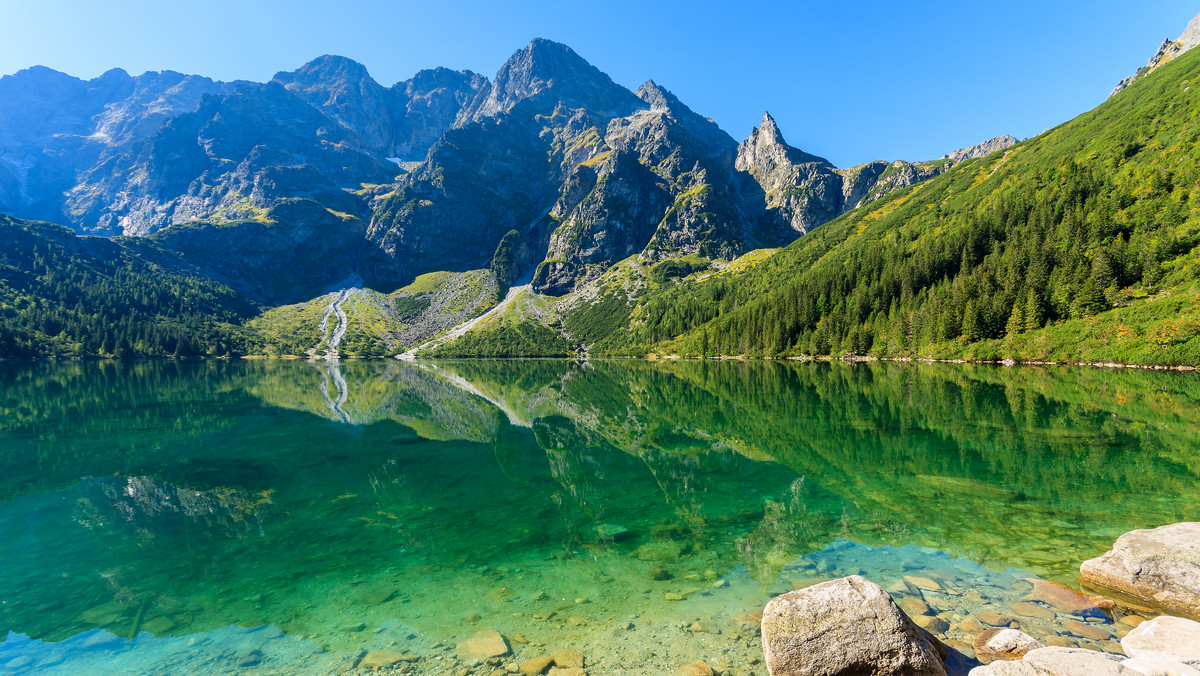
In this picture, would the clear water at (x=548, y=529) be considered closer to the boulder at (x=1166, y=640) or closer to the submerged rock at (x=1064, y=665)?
the boulder at (x=1166, y=640)

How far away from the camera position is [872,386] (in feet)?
188

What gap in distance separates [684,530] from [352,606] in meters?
10.5

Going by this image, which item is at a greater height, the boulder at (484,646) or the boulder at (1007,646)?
the boulder at (484,646)

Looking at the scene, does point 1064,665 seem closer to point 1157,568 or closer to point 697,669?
point 697,669

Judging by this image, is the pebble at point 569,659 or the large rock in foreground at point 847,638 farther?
the pebble at point 569,659

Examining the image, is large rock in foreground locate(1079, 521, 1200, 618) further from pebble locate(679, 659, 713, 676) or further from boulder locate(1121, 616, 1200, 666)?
pebble locate(679, 659, 713, 676)

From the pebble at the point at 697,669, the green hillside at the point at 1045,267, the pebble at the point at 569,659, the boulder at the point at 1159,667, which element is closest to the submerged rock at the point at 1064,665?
the boulder at the point at 1159,667

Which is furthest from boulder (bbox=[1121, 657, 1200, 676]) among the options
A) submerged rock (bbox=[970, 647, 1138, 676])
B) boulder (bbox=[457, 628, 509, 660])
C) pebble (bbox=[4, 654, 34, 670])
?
pebble (bbox=[4, 654, 34, 670])

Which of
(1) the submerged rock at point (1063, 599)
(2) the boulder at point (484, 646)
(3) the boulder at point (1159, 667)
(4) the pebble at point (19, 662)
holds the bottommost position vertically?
(1) the submerged rock at point (1063, 599)

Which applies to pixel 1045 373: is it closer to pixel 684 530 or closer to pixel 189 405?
pixel 684 530

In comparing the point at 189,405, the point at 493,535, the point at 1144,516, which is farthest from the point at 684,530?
the point at 189,405

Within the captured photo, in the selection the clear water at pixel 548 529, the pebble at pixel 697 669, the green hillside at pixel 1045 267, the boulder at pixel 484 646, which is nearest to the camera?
the pebble at pixel 697 669

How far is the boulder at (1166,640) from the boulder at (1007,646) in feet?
4.28

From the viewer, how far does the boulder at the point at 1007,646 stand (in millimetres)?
8281
